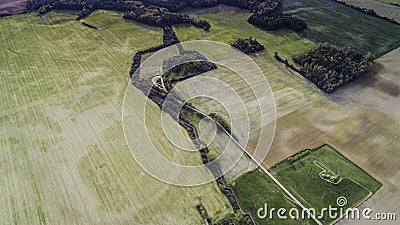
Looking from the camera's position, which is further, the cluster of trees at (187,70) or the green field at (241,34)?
the green field at (241,34)

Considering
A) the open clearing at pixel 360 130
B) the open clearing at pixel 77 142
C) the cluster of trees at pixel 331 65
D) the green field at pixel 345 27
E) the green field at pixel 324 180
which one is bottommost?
the open clearing at pixel 77 142

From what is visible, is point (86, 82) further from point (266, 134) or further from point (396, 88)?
point (396, 88)

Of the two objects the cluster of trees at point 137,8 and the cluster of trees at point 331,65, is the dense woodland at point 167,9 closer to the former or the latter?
the cluster of trees at point 137,8

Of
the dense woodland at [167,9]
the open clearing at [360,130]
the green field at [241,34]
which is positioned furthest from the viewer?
the dense woodland at [167,9]

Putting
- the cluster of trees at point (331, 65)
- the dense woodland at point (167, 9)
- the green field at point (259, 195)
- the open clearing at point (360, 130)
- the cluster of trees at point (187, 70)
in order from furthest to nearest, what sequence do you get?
the dense woodland at point (167, 9) < the cluster of trees at point (187, 70) < the cluster of trees at point (331, 65) < the open clearing at point (360, 130) < the green field at point (259, 195)

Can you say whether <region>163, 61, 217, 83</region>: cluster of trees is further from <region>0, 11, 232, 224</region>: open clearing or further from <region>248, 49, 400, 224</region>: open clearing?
<region>248, 49, 400, 224</region>: open clearing

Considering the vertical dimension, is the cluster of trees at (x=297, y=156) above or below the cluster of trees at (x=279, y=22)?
below

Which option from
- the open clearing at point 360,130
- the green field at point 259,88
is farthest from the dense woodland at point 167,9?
the open clearing at point 360,130

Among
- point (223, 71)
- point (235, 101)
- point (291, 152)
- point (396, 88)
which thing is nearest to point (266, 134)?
point (291, 152)
